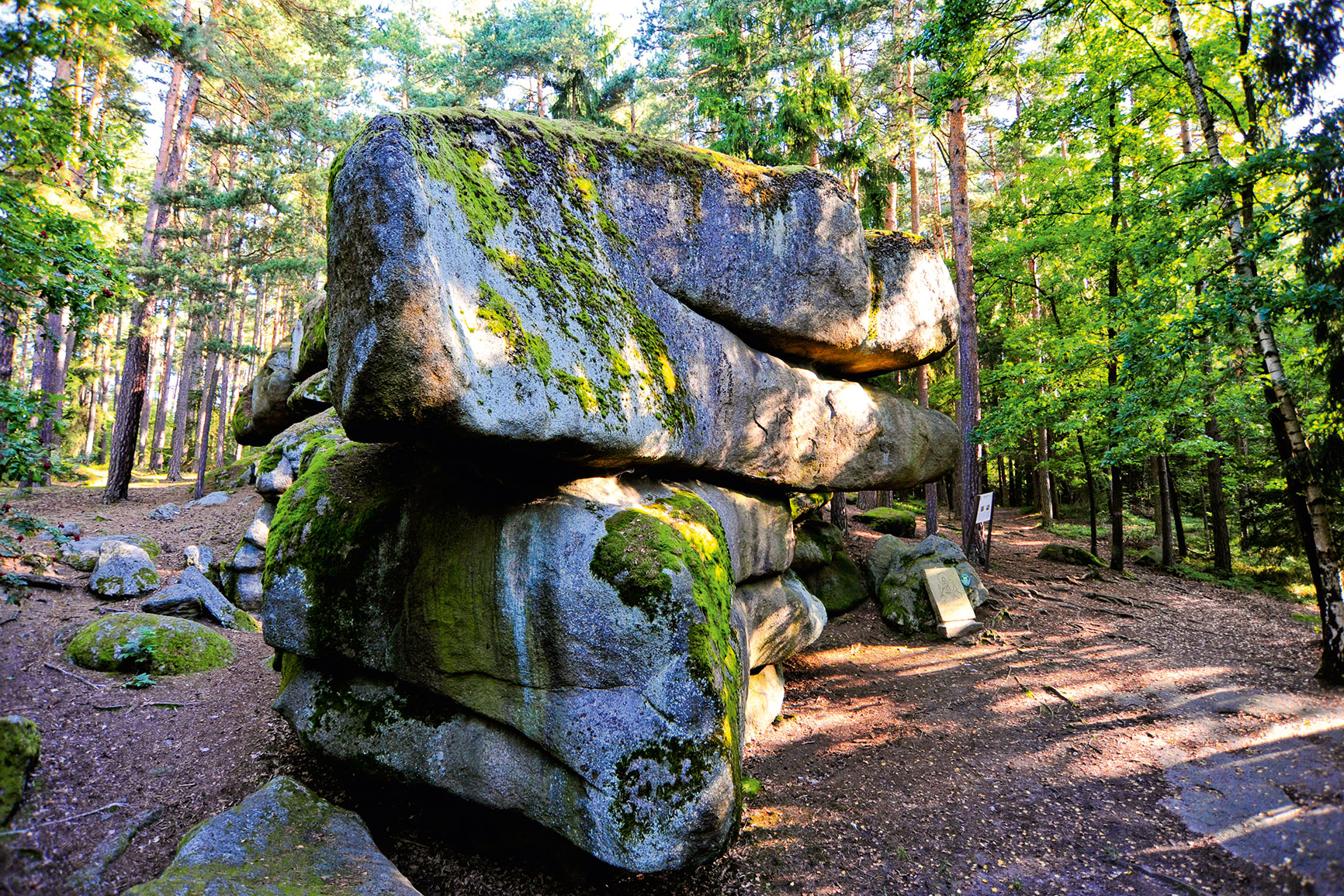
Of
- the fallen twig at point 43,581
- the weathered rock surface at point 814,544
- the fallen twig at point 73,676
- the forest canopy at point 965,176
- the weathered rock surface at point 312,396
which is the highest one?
the forest canopy at point 965,176

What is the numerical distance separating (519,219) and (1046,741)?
7793mm

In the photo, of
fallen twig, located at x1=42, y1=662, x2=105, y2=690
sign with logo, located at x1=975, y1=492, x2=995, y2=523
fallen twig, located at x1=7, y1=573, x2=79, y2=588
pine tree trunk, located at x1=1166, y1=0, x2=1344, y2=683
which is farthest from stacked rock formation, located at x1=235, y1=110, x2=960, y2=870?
sign with logo, located at x1=975, y1=492, x2=995, y2=523

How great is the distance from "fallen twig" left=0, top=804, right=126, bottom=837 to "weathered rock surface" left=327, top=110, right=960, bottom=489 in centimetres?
346

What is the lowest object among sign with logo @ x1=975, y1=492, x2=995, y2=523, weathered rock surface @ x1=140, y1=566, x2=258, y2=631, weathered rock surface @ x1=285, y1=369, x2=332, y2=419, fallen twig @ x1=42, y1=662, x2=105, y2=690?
fallen twig @ x1=42, y1=662, x2=105, y2=690

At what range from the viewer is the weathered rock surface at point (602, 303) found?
3848 mm

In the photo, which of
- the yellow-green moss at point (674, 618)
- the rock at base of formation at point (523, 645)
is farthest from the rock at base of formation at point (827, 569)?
the yellow-green moss at point (674, 618)

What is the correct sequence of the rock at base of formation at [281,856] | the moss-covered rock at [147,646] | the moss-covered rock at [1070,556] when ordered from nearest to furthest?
the rock at base of formation at [281,856] → the moss-covered rock at [147,646] → the moss-covered rock at [1070,556]

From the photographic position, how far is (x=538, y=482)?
501 cm

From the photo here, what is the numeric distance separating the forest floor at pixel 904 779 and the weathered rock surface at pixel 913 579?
1.06m

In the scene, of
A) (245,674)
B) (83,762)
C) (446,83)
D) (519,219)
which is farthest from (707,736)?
(446,83)

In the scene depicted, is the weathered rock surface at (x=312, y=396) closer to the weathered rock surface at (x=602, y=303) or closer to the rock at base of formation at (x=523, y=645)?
the rock at base of formation at (x=523, y=645)

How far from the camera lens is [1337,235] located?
6.29 m

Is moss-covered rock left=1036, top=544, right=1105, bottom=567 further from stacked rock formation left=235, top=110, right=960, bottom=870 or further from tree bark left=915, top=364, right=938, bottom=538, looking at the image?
stacked rock formation left=235, top=110, right=960, bottom=870

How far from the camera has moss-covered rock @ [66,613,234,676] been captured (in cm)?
668
